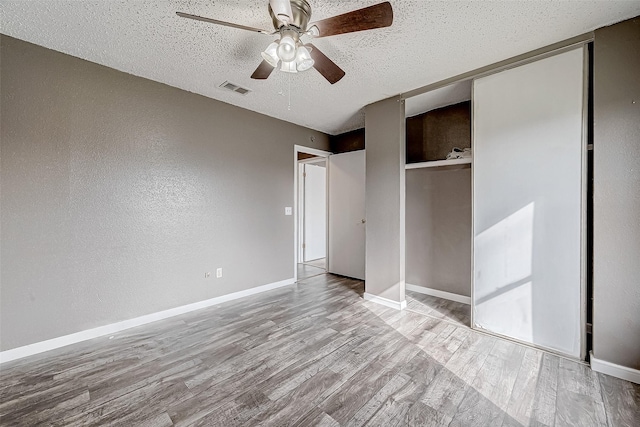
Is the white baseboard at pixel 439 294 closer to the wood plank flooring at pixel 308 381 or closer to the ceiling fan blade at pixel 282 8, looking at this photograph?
the wood plank flooring at pixel 308 381

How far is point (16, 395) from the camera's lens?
1705 millimetres

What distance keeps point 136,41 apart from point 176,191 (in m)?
1.46

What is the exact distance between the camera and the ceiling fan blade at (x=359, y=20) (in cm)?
147

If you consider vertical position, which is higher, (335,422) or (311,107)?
(311,107)

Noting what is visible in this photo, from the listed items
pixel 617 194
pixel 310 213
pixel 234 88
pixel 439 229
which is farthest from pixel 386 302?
pixel 310 213

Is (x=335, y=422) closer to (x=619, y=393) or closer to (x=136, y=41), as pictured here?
(x=619, y=393)

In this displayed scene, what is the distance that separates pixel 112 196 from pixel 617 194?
4.29 metres

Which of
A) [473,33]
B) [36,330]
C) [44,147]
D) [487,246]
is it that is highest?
[473,33]

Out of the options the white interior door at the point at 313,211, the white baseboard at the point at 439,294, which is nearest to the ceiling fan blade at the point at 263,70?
the white baseboard at the point at 439,294

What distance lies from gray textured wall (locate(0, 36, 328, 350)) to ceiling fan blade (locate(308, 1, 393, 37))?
2149mm

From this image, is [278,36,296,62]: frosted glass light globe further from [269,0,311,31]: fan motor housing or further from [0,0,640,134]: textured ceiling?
[0,0,640,134]: textured ceiling

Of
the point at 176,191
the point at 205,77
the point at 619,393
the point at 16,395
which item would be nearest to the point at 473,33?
the point at 205,77

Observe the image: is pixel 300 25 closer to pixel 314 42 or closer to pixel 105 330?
pixel 314 42

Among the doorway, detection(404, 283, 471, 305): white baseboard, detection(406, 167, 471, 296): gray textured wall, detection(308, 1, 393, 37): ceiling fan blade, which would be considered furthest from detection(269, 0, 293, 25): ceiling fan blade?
the doorway
